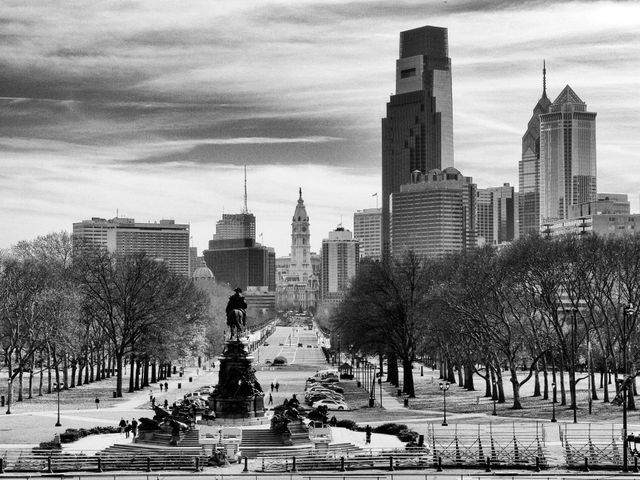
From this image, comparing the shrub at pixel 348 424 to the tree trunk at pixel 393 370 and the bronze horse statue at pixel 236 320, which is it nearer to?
the bronze horse statue at pixel 236 320

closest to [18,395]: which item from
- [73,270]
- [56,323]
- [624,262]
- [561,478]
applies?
[56,323]

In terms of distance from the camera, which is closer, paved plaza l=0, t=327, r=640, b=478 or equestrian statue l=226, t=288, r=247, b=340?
paved plaza l=0, t=327, r=640, b=478

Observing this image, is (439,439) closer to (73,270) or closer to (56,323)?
(56,323)

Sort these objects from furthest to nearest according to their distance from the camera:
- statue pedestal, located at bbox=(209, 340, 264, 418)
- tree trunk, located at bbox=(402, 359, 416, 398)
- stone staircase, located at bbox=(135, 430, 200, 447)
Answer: tree trunk, located at bbox=(402, 359, 416, 398) < statue pedestal, located at bbox=(209, 340, 264, 418) < stone staircase, located at bbox=(135, 430, 200, 447)

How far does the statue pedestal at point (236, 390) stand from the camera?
79.4m

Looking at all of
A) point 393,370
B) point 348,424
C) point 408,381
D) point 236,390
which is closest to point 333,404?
point 408,381

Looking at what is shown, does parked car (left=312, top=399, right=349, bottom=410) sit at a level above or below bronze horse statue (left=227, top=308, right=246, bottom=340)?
below

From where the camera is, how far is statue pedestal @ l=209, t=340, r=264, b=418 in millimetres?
79375

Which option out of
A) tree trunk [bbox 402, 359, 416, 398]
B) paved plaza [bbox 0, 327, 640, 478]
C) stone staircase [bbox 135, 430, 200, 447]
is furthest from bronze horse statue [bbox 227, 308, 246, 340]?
tree trunk [bbox 402, 359, 416, 398]

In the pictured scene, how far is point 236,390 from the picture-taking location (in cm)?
8000

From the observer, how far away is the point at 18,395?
111562 mm

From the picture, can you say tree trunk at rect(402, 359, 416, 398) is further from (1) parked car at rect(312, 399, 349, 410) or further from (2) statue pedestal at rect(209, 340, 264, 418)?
(2) statue pedestal at rect(209, 340, 264, 418)

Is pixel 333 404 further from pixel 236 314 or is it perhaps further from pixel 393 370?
pixel 393 370

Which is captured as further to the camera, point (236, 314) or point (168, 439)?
point (236, 314)
